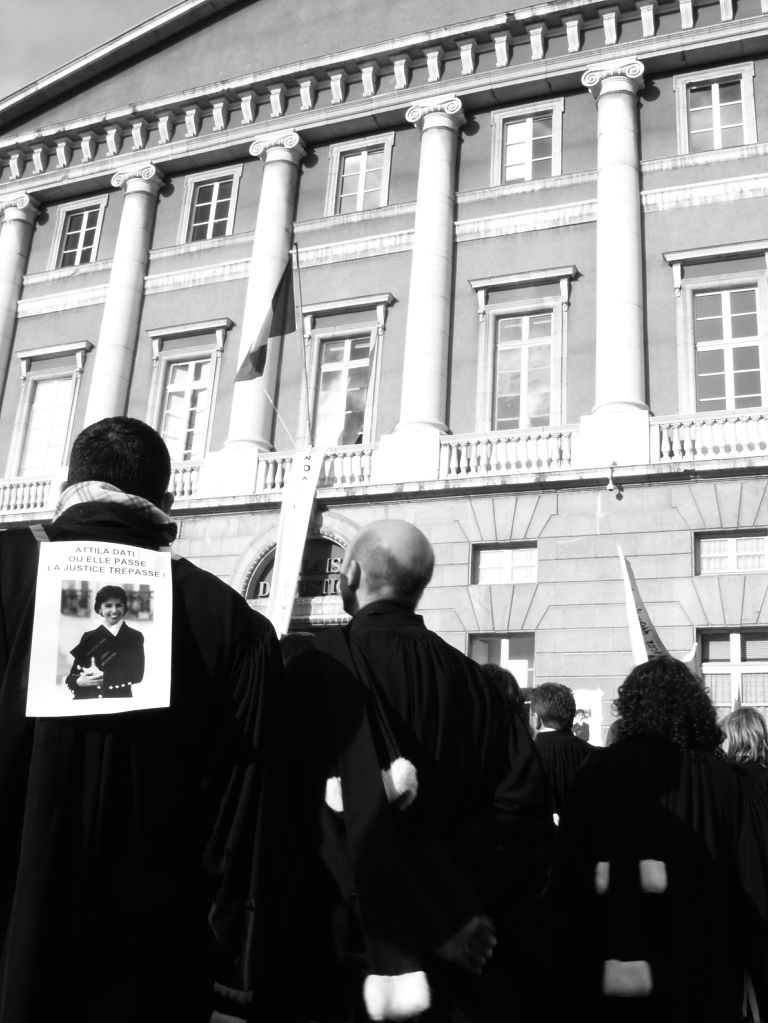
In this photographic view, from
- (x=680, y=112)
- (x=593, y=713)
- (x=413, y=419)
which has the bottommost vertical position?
(x=593, y=713)

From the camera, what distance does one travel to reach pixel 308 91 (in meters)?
19.7

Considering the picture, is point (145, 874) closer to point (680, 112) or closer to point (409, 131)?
point (680, 112)

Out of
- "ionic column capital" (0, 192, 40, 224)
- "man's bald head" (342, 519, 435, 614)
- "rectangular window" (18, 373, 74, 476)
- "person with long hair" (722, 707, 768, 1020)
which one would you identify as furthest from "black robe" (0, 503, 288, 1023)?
"ionic column capital" (0, 192, 40, 224)

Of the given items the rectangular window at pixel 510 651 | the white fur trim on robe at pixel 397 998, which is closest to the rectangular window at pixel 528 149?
the rectangular window at pixel 510 651

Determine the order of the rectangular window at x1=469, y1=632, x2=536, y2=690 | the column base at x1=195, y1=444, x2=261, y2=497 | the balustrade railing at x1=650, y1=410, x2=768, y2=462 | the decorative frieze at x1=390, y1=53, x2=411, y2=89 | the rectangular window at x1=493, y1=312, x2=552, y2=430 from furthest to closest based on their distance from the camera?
the decorative frieze at x1=390, y1=53, x2=411, y2=89 < the column base at x1=195, y1=444, x2=261, y2=497 < the rectangular window at x1=493, y1=312, x2=552, y2=430 < the rectangular window at x1=469, y1=632, x2=536, y2=690 < the balustrade railing at x1=650, y1=410, x2=768, y2=462

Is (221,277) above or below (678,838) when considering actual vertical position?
above

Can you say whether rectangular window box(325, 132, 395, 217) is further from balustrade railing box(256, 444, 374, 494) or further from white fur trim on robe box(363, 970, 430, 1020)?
white fur trim on robe box(363, 970, 430, 1020)

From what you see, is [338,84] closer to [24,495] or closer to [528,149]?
[528,149]

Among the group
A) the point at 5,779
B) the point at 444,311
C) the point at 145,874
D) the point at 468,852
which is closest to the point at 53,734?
the point at 5,779

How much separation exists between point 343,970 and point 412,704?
685 mm

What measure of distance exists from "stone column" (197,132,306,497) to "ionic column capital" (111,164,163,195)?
90.7 inches

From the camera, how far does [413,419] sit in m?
16.5

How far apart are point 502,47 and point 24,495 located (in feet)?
39.0

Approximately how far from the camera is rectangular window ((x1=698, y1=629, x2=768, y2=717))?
1375 centimetres
